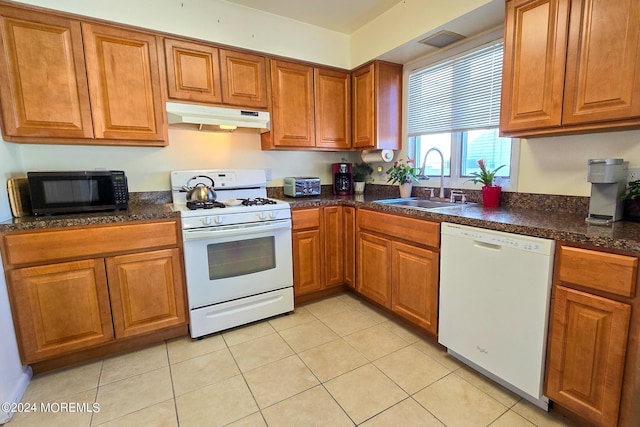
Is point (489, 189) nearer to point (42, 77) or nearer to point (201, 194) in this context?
point (201, 194)

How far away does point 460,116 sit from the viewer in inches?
94.7

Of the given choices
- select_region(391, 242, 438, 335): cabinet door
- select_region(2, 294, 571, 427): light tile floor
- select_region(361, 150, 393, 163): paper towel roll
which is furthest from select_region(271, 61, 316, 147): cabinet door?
select_region(2, 294, 571, 427): light tile floor

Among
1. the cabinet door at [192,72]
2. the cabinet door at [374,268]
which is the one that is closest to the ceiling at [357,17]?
the cabinet door at [192,72]

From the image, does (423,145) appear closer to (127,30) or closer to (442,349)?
(442,349)

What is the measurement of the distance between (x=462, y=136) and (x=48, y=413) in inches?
126

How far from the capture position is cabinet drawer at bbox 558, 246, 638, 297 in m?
1.15

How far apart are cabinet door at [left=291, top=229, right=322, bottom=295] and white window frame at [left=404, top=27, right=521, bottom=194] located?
1.11 metres

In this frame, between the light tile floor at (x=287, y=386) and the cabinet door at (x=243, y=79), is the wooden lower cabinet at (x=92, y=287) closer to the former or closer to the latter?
the light tile floor at (x=287, y=386)

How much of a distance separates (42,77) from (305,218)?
1966mm

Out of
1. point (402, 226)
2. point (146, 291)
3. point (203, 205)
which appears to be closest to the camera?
point (146, 291)

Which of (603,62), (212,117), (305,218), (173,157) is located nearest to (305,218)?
(305,218)

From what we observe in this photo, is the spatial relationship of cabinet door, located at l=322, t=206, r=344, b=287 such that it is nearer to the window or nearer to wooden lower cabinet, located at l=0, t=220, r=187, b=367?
the window

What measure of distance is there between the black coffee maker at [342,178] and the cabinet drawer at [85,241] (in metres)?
1.65

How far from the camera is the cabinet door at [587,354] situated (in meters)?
1.21
